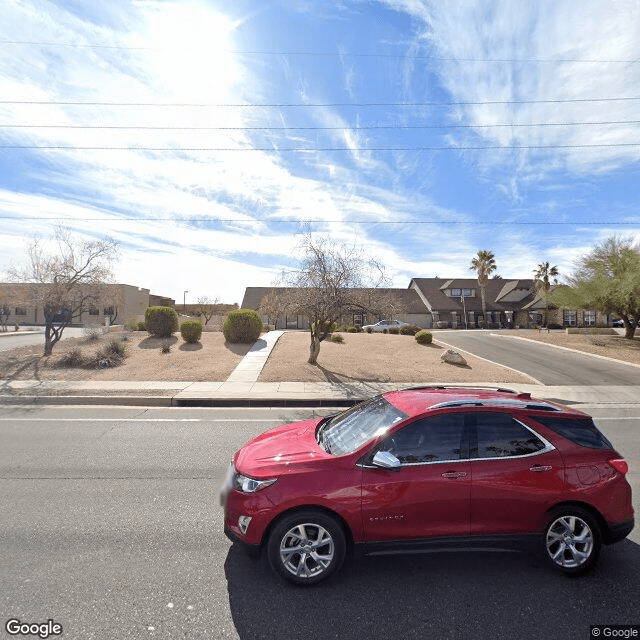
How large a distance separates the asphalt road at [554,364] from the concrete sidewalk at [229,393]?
1.31 m

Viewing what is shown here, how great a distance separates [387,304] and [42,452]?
11.2 metres

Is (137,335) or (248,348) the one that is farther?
(137,335)

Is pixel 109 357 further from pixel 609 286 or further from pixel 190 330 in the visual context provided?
pixel 609 286

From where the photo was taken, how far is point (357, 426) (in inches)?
159

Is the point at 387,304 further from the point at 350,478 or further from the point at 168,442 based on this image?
the point at 350,478

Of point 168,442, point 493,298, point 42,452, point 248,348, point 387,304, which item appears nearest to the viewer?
point 42,452

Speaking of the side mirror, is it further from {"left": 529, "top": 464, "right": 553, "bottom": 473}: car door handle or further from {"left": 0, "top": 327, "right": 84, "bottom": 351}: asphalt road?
{"left": 0, "top": 327, "right": 84, "bottom": 351}: asphalt road

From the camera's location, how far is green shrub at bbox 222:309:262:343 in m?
20.3

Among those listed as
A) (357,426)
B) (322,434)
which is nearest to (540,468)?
(357,426)

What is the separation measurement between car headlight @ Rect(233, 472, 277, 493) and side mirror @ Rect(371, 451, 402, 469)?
0.82m

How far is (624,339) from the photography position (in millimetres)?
25734

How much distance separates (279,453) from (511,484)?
1943 mm

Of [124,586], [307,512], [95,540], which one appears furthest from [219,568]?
[95,540]

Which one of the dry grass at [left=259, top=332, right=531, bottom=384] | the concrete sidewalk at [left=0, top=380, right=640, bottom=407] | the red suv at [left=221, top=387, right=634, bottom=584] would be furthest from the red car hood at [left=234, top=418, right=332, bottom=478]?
the dry grass at [left=259, top=332, right=531, bottom=384]
